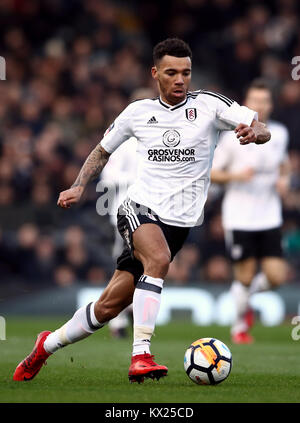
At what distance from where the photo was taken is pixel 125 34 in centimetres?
1695

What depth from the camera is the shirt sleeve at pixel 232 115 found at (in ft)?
20.1

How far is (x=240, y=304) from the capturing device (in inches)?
398

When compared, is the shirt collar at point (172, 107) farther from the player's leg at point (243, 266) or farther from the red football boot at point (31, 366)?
the player's leg at point (243, 266)

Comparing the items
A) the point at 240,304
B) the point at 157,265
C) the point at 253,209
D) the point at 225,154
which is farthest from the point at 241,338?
the point at 157,265

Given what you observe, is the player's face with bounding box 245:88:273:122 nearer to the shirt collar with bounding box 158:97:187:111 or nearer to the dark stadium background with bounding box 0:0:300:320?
the dark stadium background with bounding box 0:0:300:320

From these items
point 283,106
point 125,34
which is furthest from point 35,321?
point 125,34

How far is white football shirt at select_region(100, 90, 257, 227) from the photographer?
619 centimetres

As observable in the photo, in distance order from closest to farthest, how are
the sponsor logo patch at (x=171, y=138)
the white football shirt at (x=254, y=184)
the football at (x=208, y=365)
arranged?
the football at (x=208, y=365) → the sponsor logo patch at (x=171, y=138) → the white football shirt at (x=254, y=184)

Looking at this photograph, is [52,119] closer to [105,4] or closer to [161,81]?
[105,4]

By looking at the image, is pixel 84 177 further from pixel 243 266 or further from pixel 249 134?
pixel 243 266

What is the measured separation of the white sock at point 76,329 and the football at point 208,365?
625mm

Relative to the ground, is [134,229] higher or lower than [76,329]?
higher

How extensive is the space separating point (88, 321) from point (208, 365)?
0.80 metres

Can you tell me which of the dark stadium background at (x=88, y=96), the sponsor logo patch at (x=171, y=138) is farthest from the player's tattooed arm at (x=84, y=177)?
the dark stadium background at (x=88, y=96)
